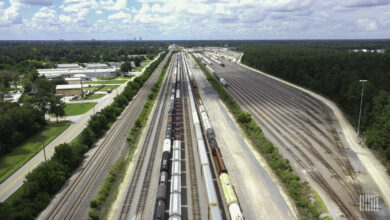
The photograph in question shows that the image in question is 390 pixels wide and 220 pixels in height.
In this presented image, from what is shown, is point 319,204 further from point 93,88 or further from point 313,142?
point 93,88

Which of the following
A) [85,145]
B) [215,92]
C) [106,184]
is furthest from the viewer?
[215,92]

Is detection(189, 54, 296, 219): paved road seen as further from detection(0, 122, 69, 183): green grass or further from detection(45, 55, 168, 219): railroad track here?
detection(0, 122, 69, 183): green grass

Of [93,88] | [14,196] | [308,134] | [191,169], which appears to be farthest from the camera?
[93,88]

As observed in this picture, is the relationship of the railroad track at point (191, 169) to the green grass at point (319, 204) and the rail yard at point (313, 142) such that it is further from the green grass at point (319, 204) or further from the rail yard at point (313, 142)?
the rail yard at point (313, 142)

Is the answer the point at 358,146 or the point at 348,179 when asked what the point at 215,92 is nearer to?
the point at 358,146

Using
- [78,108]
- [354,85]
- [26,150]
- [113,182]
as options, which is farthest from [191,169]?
[78,108]

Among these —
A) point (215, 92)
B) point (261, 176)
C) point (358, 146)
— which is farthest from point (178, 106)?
point (358, 146)
